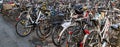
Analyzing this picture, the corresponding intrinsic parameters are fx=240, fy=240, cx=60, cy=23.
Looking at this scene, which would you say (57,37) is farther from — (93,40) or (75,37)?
(93,40)

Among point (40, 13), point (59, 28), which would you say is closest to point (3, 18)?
point (40, 13)

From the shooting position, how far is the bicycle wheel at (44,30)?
784 centimetres

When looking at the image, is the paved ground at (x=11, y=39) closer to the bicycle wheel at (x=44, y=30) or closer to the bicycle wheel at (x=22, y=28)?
the bicycle wheel at (x=22, y=28)

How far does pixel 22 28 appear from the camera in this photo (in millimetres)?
8391

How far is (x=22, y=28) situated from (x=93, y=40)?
2.98 metres

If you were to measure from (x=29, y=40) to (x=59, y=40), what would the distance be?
159cm

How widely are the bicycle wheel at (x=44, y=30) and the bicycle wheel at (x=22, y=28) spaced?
23.9 inches

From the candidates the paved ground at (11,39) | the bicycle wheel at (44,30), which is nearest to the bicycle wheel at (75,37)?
the paved ground at (11,39)

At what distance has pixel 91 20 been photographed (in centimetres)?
698

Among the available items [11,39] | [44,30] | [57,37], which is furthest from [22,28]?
[57,37]

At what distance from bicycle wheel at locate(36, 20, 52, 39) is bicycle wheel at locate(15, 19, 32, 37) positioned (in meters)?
0.61

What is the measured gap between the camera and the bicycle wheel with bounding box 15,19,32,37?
8.30 metres

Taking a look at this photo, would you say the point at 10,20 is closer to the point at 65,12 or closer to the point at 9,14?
the point at 9,14

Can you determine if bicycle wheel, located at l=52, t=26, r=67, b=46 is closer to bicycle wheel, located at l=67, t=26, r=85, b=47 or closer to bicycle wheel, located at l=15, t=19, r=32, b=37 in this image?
bicycle wheel, located at l=67, t=26, r=85, b=47
